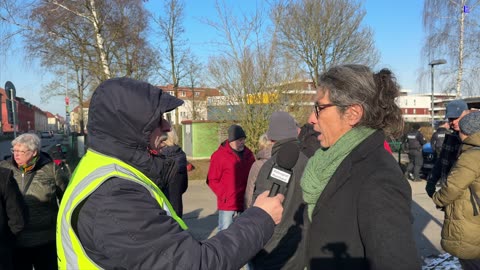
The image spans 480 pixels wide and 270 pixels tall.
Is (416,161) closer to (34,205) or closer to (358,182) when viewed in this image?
(34,205)

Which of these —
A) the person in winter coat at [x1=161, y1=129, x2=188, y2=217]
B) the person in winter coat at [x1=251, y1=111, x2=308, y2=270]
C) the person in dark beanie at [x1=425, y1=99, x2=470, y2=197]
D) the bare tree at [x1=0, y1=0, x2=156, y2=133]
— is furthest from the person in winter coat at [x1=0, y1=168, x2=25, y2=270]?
the bare tree at [x1=0, y1=0, x2=156, y2=133]

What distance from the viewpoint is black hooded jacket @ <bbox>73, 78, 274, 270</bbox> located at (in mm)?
1366

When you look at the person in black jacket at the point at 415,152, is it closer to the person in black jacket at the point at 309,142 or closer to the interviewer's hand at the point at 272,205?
the person in black jacket at the point at 309,142

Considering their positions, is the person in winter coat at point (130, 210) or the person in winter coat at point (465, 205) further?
the person in winter coat at point (465, 205)

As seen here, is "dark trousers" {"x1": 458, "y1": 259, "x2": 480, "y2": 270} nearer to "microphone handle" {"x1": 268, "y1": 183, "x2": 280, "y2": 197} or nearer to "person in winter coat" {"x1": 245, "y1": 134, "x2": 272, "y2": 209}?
"person in winter coat" {"x1": 245, "y1": 134, "x2": 272, "y2": 209}

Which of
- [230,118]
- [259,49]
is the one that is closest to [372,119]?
[259,49]

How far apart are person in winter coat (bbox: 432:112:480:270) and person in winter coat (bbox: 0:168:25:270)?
4.08m

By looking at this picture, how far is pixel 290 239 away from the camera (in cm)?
314

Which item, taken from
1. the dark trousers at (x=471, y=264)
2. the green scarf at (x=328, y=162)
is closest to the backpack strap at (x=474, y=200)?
the dark trousers at (x=471, y=264)

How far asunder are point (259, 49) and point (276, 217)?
12.3 m

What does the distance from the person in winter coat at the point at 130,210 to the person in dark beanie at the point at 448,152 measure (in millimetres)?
3431

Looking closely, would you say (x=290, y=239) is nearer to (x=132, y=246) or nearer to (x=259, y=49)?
(x=132, y=246)

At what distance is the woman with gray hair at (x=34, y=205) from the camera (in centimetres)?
382

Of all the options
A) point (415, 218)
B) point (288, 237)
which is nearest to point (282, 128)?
point (288, 237)
